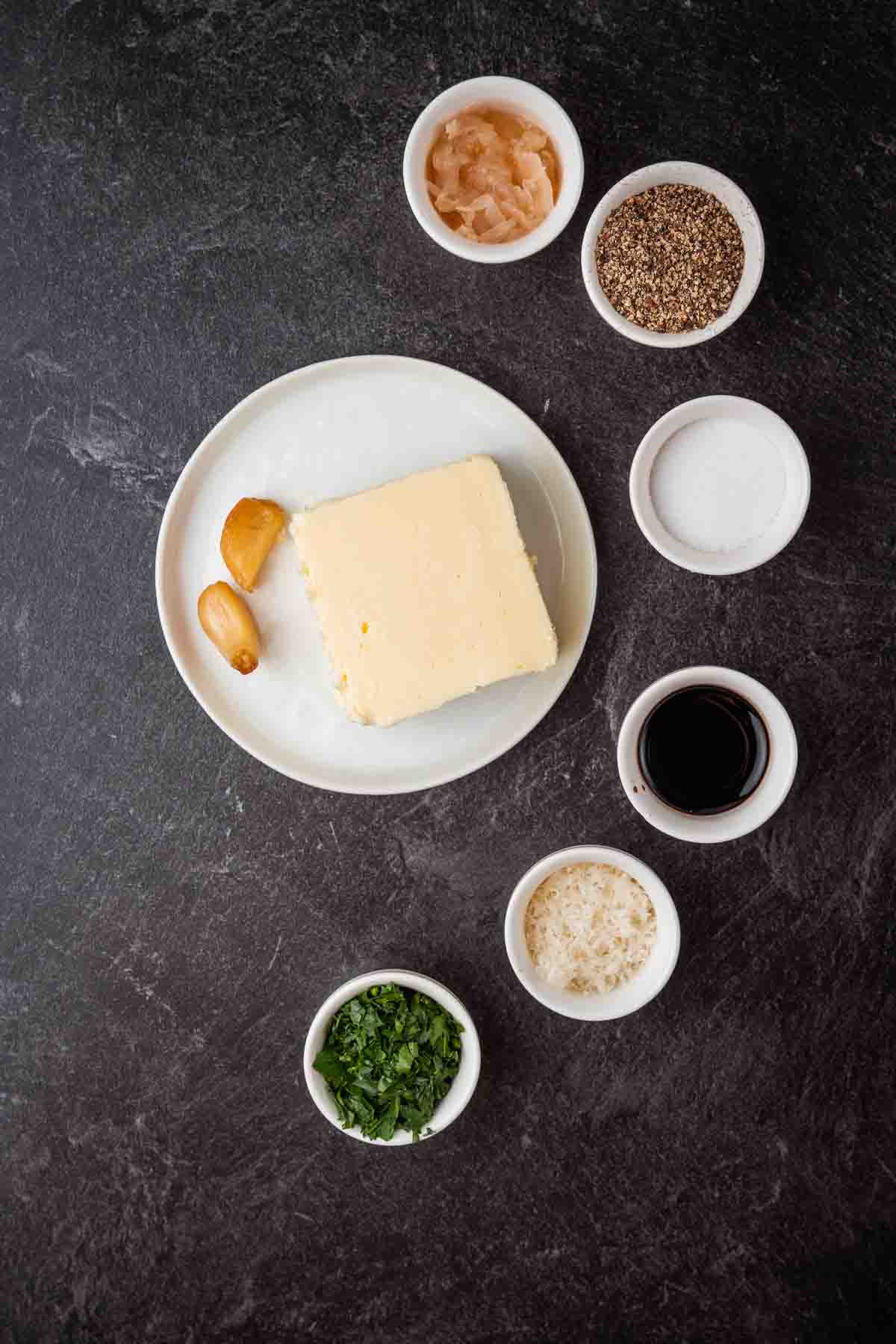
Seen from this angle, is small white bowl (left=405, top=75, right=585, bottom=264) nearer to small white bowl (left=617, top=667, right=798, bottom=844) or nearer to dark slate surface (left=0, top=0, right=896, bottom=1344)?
dark slate surface (left=0, top=0, right=896, bottom=1344)

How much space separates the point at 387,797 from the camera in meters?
2.08

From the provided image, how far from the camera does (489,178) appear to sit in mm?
1927

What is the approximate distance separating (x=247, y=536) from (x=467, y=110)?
3.16 ft

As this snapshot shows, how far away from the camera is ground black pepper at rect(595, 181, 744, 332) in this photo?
193cm

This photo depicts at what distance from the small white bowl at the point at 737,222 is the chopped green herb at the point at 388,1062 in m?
1.44

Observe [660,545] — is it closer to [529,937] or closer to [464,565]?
[464,565]

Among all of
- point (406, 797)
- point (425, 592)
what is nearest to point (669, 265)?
point (425, 592)

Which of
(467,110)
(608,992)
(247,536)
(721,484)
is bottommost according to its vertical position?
(608,992)

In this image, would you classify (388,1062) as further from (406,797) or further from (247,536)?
(247,536)

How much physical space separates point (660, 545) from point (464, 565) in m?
0.39

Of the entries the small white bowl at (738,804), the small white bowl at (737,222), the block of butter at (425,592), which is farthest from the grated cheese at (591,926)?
the small white bowl at (737,222)

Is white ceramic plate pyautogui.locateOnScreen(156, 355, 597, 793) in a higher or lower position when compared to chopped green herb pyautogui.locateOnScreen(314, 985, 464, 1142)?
higher

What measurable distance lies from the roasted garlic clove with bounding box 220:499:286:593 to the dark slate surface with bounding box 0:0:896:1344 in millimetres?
243

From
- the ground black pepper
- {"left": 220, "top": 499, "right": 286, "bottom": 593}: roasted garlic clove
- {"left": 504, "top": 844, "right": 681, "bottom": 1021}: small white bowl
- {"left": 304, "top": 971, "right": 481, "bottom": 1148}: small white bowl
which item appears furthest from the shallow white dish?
{"left": 304, "top": 971, "right": 481, "bottom": 1148}: small white bowl
